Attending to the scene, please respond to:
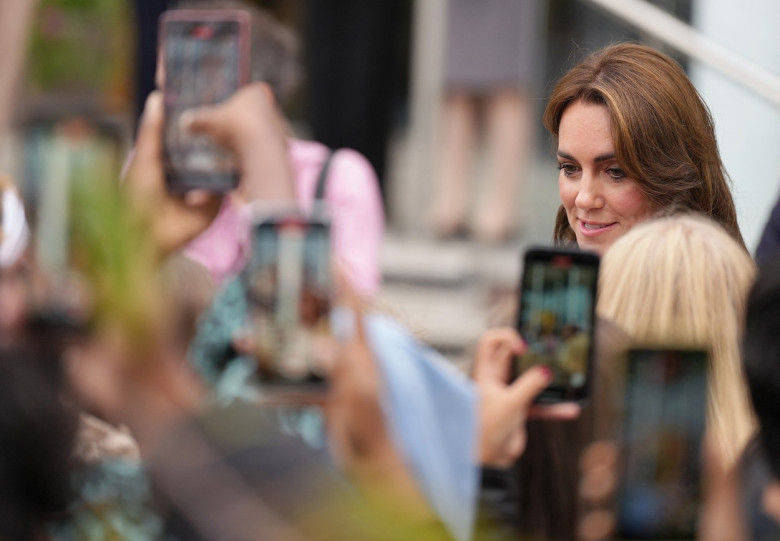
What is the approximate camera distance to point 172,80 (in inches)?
70.9

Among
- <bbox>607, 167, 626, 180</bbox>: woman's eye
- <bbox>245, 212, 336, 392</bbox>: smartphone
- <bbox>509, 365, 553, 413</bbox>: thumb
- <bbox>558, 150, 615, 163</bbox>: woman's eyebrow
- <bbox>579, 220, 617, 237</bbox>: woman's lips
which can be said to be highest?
<bbox>558, 150, 615, 163</bbox>: woman's eyebrow

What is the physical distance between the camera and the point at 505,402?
4.50ft

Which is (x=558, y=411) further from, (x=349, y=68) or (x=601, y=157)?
(x=349, y=68)

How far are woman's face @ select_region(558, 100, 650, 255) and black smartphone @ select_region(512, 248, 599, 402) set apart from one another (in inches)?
34.1

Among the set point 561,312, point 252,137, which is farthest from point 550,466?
point 252,137

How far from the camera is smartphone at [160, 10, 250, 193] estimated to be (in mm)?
1767

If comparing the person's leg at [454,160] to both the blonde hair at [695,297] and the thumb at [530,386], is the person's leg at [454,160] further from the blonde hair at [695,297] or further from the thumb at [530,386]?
the thumb at [530,386]

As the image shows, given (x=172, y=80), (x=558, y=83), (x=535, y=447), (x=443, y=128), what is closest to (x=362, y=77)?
(x=443, y=128)

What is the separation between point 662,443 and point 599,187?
1107mm

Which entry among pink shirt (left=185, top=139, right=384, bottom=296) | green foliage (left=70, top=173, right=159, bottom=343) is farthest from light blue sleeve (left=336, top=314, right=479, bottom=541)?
pink shirt (left=185, top=139, right=384, bottom=296)

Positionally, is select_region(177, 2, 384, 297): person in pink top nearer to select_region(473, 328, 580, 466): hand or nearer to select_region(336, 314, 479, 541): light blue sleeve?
select_region(473, 328, 580, 466): hand

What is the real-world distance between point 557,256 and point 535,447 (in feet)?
0.87

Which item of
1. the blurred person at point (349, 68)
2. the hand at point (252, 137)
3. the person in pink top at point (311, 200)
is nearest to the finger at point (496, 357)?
the hand at point (252, 137)

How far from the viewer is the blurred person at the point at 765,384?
3.63 feet
